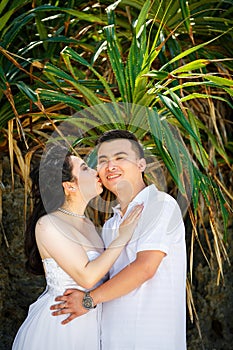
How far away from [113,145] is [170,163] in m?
0.28

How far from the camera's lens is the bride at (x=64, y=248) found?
3.16m

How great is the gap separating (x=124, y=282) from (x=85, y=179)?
533 mm

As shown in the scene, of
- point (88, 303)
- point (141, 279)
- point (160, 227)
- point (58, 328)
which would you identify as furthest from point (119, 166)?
point (58, 328)

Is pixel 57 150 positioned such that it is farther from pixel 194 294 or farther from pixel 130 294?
pixel 194 294

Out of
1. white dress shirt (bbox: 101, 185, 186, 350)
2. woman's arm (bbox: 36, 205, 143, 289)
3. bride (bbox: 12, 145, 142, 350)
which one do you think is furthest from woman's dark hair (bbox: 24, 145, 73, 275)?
white dress shirt (bbox: 101, 185, 186, 350)

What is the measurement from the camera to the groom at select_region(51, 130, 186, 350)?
310 cm

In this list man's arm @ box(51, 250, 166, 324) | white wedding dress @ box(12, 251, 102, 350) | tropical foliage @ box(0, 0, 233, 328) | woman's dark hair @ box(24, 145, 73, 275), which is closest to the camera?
man's arm @ box(51, 250, 166, 324)

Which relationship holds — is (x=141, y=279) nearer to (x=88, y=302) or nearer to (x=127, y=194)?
(x=88, y=302)

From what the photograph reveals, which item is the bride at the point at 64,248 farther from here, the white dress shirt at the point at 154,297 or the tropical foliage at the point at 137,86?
the tropical foliage at the point at 137,86

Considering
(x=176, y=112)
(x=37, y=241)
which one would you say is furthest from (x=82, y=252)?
(x=176, y=112)

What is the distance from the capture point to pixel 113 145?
3.29 m

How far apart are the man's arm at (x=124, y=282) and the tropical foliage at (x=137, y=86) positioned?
359 millimetres

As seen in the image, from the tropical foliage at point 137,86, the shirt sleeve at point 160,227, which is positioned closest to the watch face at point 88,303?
the shirt sleeve at point 160,227

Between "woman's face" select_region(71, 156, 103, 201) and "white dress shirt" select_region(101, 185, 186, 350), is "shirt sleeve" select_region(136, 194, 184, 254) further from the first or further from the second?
"woman's face" select_region(71, 156, 103, 201)
